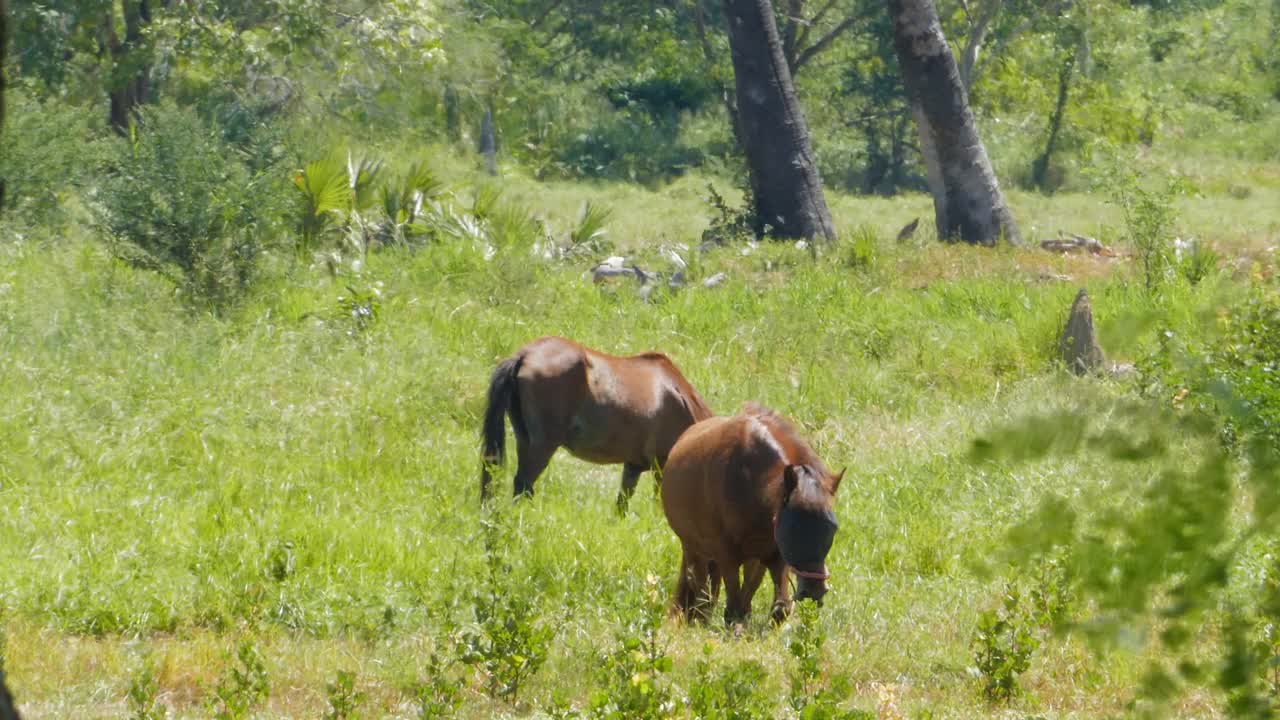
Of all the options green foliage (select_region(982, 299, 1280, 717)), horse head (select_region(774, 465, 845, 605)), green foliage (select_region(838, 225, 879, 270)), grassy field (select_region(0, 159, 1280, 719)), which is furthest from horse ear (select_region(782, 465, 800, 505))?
green foliage (select_region(838, 225, 879, 270))

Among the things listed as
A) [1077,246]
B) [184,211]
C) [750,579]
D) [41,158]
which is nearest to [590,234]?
[184,211]

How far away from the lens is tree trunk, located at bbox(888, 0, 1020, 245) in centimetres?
1798

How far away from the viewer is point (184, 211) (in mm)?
13469

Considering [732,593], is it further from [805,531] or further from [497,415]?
[497,415]

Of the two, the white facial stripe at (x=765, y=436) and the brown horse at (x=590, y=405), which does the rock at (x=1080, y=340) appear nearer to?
the brown horse at (x=590, y=405)

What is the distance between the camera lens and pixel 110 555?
7.64 meters

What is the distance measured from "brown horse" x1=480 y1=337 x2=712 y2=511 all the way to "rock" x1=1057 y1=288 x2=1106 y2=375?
420cm

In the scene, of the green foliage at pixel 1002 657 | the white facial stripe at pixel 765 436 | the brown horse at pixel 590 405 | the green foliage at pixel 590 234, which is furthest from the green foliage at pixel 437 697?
the green foliage at pixel 590 234

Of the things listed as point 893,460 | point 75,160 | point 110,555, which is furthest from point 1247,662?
point 75,160

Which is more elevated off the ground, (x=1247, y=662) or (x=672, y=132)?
(x=1247, y=662)

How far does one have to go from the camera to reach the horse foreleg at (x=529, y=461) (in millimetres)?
9562

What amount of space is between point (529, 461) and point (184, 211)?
5.40m

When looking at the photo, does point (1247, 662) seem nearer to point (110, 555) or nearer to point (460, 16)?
point (110, 555)

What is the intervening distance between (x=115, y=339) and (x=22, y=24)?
10.5 metres
